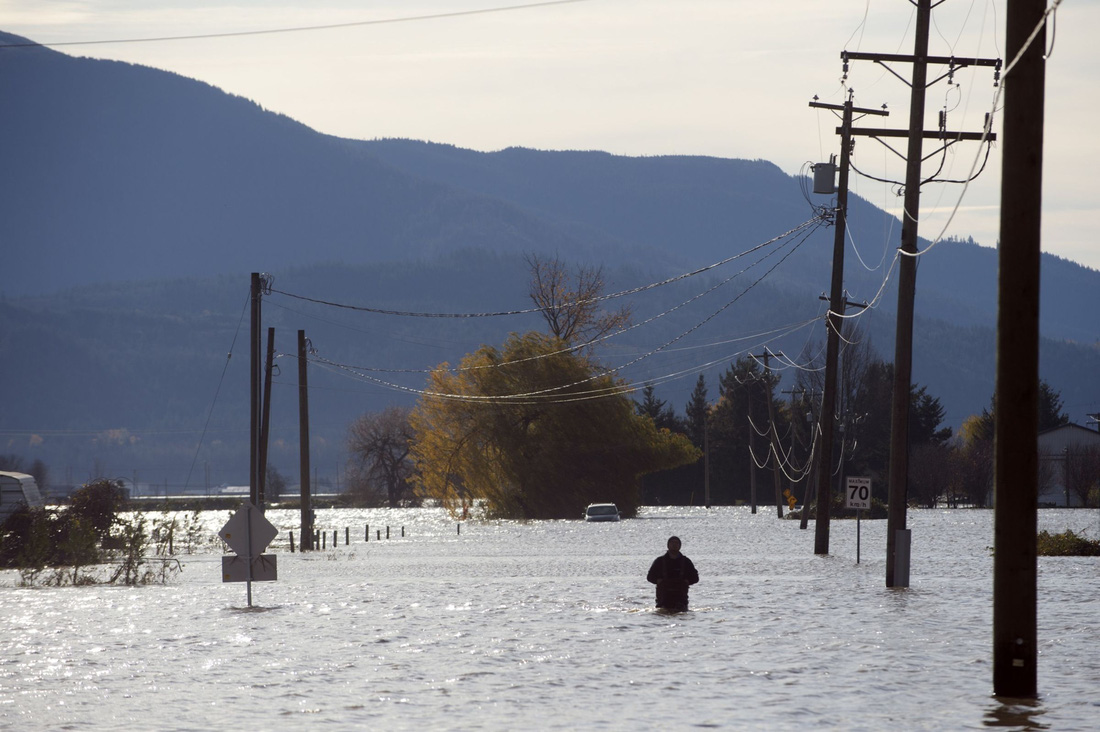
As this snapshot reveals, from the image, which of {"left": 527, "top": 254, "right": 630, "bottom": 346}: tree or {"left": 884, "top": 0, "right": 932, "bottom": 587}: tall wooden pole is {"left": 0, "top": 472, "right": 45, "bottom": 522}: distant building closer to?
{"left": 884, "top": 0, "right": 932, "bottom": 587}: tall wooden pole

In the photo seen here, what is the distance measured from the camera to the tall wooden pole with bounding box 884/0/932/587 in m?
26.4

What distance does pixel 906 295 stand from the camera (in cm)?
2694

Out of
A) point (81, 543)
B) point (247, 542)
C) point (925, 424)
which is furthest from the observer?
point (925, 424)

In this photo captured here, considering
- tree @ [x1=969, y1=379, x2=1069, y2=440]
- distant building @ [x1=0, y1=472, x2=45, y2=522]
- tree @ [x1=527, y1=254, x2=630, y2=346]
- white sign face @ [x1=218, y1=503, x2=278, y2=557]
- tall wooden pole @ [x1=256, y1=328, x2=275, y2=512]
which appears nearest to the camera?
white sign face @ [x1=218, y1=503, x2=278, y2=557]

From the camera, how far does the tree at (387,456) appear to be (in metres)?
148

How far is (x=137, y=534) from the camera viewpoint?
3619 centimetres

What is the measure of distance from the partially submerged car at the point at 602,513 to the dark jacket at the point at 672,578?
5750 centimetres

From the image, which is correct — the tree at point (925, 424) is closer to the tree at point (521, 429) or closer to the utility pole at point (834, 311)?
the tree at point (521, 429)

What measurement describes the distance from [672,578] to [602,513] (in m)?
58.2

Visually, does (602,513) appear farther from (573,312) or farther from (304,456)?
(304,456)

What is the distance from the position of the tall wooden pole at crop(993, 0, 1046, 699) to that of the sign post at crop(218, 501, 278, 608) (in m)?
15.0

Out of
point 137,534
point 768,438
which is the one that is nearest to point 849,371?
point 768,438

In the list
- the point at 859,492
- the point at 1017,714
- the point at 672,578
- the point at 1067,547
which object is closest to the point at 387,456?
the point at 1067,547

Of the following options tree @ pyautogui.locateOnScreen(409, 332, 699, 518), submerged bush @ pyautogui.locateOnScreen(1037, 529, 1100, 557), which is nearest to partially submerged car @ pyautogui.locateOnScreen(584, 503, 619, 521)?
tree @ pyautogui.locateOnScreen(409, 332, 699, 518)
